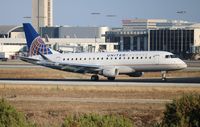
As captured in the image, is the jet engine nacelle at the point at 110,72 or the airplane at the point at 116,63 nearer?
the jet engine nacelle at the point at 110,72

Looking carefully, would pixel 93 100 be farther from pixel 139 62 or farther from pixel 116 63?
pixel 116 63

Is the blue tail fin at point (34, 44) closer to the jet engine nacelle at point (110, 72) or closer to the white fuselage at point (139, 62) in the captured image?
the white fuselage at point (139, 62)

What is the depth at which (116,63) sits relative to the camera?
7050 centimetres

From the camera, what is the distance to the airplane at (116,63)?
69562 mm

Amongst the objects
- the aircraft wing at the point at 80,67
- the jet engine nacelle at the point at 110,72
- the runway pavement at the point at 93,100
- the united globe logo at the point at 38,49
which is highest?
the united globe logo at the point at 38,49

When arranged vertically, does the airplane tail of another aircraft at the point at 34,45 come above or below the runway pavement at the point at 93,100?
above

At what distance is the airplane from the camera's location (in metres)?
69.6

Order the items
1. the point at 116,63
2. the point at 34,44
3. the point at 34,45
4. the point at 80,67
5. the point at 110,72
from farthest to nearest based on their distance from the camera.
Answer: the point at 34,44 < the point at 34,45 < the point at 80,67 < the point at 116,63 < the point at 110,72

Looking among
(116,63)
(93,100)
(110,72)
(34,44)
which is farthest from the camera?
(34,44)

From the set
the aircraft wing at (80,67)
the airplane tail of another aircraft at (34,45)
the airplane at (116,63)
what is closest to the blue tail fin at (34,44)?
the airplane tail of another aircraft at (34,45)

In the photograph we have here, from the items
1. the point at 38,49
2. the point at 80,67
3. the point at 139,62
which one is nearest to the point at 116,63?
the point at 139,62

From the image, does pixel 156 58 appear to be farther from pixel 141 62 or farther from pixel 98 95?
pixel 98 95

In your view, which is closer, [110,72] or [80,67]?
[110,72]

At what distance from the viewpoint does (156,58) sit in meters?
69.7
